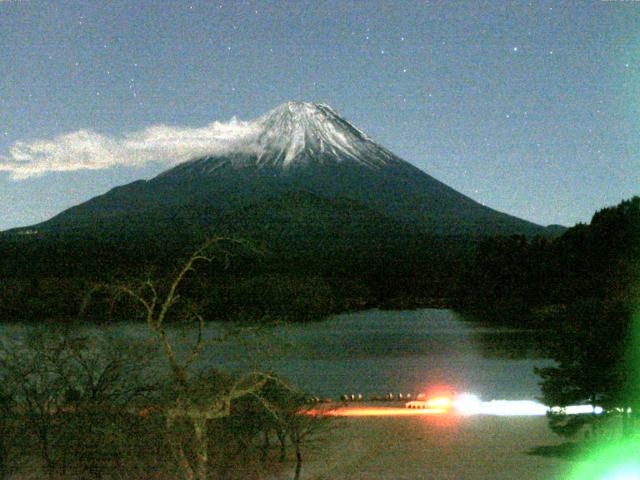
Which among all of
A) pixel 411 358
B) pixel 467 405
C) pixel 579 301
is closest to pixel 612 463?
pixel 579 301

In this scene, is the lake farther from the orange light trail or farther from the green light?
the green light

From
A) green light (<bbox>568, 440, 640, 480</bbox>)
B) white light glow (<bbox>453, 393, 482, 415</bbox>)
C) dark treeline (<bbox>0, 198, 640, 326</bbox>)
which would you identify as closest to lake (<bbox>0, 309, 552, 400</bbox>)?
dark treeline (<bbox>0, 198, 640, 326</bbox>)

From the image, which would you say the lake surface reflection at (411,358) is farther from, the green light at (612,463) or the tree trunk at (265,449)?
the green light at (612,463)

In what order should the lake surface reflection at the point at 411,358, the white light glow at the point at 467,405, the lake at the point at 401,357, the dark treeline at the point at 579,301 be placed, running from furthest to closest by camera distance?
the lake surface reflection at the point at 411,358 < the lake at the point at 401,357 < the white light glow at the point at 467,405 < the dark treeline at the point at 579,301

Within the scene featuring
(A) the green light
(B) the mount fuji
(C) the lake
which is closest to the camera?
(A) the green light

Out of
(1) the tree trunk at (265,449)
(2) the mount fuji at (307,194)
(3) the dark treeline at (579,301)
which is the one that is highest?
(2) the mount fuji at (307,194)

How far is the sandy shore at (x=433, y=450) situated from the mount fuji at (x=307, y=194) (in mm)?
56938

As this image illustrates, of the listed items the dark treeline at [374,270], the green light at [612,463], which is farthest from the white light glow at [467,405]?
the green light at [612,463]

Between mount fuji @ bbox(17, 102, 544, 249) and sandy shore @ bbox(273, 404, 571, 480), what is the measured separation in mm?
56938

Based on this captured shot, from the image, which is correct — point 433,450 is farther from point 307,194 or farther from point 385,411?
point 307,194

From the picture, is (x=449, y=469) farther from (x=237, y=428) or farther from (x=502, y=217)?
(x=502, y=217)

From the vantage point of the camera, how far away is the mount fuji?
83062 millimetres

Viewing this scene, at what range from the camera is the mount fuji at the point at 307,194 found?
83.1m

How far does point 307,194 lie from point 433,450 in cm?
7676
